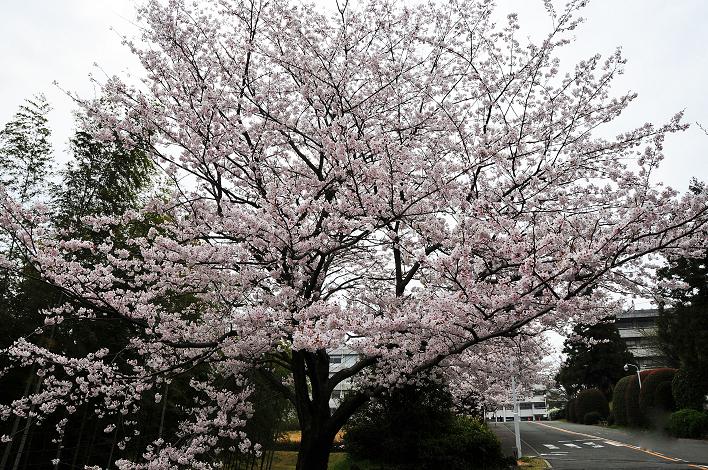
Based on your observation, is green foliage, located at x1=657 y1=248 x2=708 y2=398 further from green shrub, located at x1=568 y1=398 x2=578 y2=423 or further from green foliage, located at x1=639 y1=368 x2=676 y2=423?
green shrub, located at x1=568 y1=398 x2=578 y2=423

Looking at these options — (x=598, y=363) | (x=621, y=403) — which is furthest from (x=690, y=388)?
(x=598, y=363)

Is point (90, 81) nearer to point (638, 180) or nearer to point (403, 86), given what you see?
point (403, 86)

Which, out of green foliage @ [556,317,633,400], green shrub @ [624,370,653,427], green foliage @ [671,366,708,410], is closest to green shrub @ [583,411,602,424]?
green foliage @ [556,317,633,400]

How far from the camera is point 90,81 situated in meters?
6.30

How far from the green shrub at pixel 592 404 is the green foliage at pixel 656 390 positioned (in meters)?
9.23

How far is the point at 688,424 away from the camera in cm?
1592

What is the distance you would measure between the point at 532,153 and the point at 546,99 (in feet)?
3.04

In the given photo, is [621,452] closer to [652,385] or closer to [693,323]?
[693,323]

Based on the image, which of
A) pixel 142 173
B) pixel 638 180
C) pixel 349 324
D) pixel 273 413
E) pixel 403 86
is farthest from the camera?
pixel 273 413

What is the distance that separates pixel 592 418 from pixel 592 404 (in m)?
1.23

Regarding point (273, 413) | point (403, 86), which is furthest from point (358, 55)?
point (273, 413)

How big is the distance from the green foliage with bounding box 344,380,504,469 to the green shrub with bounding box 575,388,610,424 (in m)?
23.0

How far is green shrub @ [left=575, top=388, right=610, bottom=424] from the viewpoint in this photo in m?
28.6

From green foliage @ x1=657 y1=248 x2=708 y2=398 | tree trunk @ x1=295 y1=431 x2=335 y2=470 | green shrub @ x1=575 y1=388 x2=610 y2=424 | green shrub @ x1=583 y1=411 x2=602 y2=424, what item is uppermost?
green foliage @ x1=657 y1=248 x2=708 y2=398
